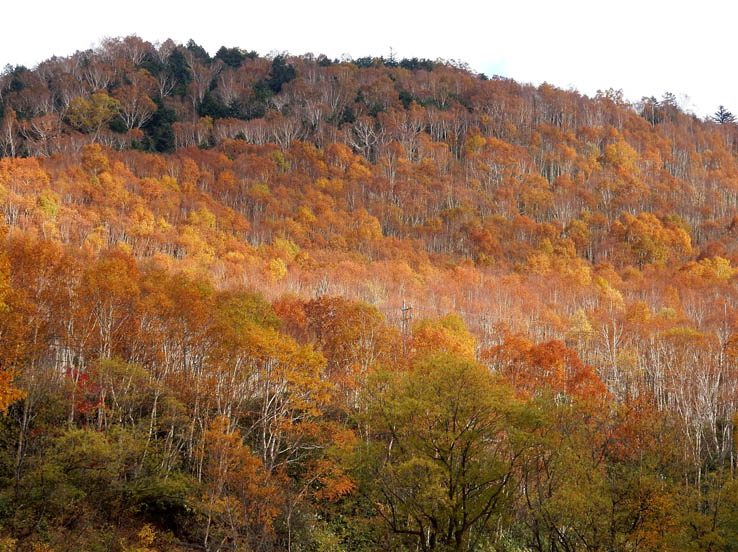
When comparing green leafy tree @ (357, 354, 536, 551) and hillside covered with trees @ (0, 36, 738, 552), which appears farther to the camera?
hillside covered with trees @ (0, 36, 738, 552)

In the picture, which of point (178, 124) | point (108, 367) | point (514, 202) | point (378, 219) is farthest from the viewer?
point (178, 124)

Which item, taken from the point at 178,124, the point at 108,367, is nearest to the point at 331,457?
the point at 108,367

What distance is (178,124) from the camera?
390 ft

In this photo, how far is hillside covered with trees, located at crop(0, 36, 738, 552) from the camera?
83.5 feet

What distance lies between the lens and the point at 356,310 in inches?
1759

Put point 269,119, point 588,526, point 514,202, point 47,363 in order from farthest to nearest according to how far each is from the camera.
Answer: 1. point 269,119
2. point 514,202
3. point 47,363
4. point 588,526

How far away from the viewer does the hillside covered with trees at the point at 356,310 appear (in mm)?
25453

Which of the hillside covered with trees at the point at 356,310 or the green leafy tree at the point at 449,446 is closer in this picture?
the green leafy tree at the point at 449,446

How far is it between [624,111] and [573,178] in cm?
4105

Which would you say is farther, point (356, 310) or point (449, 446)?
point (356, 310)

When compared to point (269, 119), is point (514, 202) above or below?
below

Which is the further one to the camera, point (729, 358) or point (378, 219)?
point (378, 219)

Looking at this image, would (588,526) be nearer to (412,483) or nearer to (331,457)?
(412,483)

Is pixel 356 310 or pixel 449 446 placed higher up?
pixel 356 310
